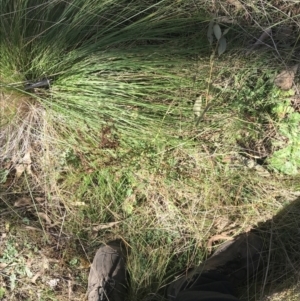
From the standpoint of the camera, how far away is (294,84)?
75.7 inches

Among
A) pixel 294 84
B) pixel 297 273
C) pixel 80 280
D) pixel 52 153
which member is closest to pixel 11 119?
pixel 52 153

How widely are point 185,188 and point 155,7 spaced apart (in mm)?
819

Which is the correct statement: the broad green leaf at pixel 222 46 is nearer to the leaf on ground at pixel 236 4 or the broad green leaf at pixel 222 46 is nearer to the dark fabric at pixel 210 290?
the leaf on ground at pixel 236 4

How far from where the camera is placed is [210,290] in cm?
187

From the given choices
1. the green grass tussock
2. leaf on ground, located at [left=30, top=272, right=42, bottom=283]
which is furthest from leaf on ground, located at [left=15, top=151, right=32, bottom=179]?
leaf on ground, located at [left=30, top=272, right=42, bottom=283]

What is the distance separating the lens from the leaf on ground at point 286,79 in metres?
1.92

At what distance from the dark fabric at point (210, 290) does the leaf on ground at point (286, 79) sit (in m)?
0.89

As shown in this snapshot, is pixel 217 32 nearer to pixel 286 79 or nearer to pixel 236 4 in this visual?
pixel 236 4

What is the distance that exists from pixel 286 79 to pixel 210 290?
38.7 inches

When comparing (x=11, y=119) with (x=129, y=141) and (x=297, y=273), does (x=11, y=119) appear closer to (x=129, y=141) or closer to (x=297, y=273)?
(x=129, y=141)

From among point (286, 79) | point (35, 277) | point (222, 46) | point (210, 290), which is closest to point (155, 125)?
point (222, 46)

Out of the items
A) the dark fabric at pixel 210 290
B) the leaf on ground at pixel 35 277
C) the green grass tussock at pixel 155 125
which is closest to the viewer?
the dark fabric at pixel 210 290

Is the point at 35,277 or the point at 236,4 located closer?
the point at 236,4

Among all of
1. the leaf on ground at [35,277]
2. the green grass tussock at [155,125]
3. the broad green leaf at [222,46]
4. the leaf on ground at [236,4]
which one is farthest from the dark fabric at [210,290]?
the leaf on ground at [236,4]
